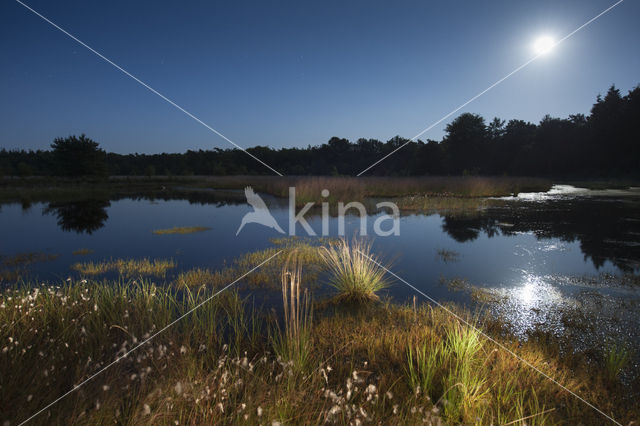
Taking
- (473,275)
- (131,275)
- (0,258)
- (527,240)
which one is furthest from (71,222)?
(527,240)

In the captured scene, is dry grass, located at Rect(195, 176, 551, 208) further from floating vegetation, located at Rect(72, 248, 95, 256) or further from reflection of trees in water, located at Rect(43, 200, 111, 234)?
floating vegetation, located at Rect(72, 248, 95, 256)

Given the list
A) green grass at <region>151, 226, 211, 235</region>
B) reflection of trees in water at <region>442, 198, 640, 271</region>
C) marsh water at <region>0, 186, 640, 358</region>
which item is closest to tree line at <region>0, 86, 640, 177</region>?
reflection of trees in water at <region>442, 198, 640, 271</region>

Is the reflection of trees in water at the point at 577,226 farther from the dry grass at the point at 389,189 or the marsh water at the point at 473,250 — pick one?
the dry grass at the point at 389,189

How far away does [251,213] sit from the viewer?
1595 centimetres

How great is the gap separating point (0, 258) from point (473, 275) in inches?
449

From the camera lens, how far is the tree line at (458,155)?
40594 mm

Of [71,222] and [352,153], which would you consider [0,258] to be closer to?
[71,222]

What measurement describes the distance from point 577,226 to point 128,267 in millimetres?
14420

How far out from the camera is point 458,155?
57.7m

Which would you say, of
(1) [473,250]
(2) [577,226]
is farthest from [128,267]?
(2) [577,226]

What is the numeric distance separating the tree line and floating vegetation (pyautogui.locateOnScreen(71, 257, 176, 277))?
134 ft

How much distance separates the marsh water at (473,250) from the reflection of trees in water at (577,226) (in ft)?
0.12

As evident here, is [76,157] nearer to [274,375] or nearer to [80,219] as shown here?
[80,219]

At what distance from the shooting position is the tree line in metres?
40.6
